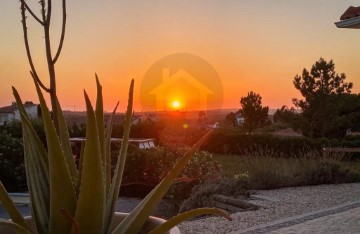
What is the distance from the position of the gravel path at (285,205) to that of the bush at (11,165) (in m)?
7.26

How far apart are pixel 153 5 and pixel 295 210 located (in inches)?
170

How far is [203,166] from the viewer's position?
476 inches

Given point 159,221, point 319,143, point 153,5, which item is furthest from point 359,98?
point 159,221

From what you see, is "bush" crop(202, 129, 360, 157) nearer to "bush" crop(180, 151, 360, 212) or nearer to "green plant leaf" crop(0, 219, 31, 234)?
→ "bush" crop(180, 151, 360, 212)

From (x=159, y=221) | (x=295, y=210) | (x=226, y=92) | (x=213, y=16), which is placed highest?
(x=213, y=16)

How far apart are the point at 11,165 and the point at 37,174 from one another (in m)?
13.3

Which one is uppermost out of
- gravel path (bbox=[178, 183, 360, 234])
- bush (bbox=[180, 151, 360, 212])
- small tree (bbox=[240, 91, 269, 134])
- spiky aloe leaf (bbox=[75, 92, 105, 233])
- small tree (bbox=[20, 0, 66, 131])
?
small tree (bbox=[240, 91, 269, 134])

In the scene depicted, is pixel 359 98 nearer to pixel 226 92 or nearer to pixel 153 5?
pixel 226 92

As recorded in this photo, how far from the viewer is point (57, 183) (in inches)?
65.7

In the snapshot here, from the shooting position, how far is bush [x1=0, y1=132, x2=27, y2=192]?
14242 millimetres

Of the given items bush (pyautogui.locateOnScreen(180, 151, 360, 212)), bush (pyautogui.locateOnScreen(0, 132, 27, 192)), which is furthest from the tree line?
bush (pyautogui.locateOnScreen(0, 132, 27, 192))

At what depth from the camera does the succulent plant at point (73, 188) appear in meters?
1.62

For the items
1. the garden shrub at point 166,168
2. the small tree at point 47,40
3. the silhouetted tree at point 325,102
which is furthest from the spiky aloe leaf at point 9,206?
the silhouetted tree at point 325,102

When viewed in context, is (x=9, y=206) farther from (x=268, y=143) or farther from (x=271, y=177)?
(x=268, y=143)
